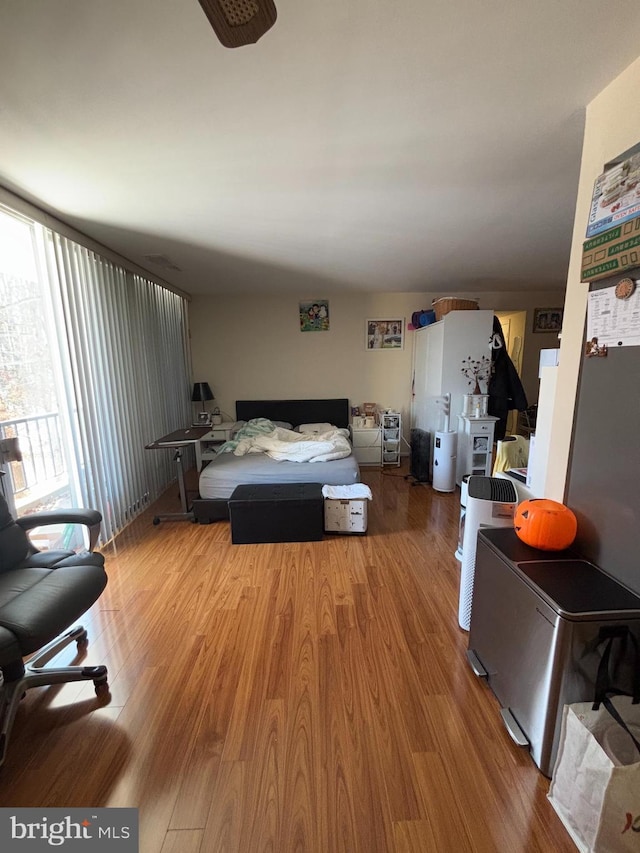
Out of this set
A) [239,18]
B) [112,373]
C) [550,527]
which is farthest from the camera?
[112,373]

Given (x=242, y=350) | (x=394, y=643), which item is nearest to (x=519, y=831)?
(x=394, y=643)

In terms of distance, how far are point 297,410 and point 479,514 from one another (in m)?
3.24

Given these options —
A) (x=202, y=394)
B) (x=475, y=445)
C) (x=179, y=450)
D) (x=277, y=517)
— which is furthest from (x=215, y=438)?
(x=475, y=445)

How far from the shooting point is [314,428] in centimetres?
441

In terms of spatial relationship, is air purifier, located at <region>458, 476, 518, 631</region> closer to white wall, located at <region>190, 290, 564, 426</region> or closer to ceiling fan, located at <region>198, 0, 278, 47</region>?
ceiling fan, located at <region>198, 0, 278, 47</region>

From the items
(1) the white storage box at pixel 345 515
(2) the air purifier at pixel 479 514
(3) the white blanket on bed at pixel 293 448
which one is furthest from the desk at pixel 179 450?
(2) the air purifier at pixel 479 514

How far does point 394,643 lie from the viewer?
5.49 feet

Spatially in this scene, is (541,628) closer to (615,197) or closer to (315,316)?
(615,197)

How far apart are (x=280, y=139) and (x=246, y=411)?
3.53m

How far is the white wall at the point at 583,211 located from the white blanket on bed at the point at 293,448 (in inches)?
76.1

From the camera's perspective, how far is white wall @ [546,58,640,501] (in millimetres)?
1116

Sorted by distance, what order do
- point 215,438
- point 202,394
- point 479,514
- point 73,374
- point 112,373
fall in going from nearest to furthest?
1. point 479,514
2. point 73,374
3. point 112,373
4. point 215,438
5. point 202,394

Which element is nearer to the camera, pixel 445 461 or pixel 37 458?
pixel 37 458

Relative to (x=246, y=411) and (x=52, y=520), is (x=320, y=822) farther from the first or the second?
(x=246, y=411)
